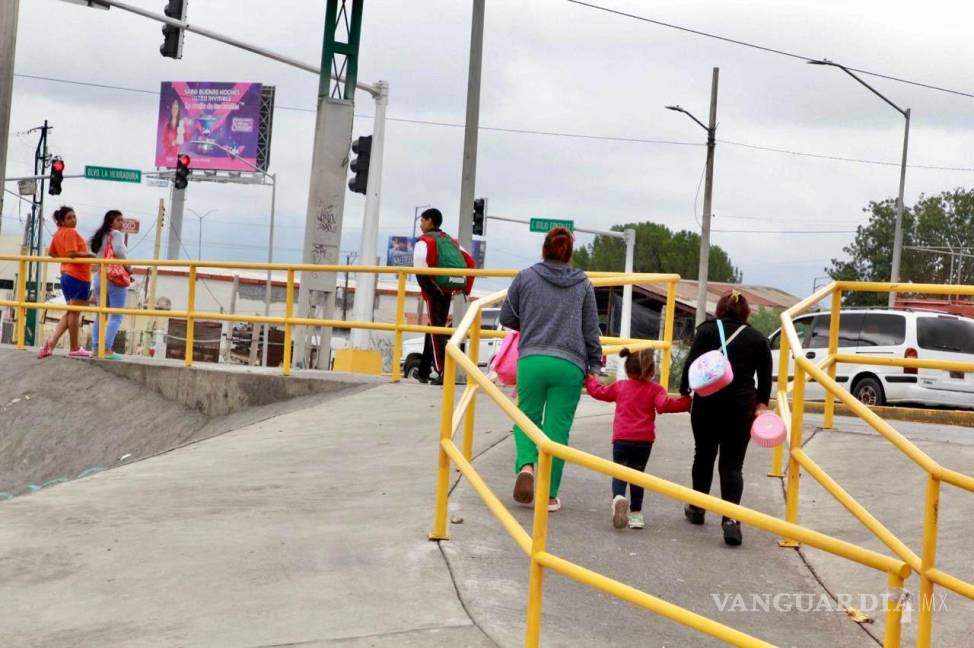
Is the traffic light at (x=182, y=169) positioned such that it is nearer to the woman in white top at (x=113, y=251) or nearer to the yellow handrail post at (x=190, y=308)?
the woman in white top at (x=113, y=251)

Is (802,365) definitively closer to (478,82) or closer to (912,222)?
(478,82)

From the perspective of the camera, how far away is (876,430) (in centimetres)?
682

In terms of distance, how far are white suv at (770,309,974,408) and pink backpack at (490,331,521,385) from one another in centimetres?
1077

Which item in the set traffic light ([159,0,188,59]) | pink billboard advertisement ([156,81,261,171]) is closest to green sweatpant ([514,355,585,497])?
traffic light ([159,0,188,59])

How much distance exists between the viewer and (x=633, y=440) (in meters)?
7.61

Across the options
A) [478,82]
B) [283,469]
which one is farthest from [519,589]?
[478,82]

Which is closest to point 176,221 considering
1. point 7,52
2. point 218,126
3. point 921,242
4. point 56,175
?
point 218,126

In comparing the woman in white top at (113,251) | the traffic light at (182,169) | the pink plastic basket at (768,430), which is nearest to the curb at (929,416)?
the pink plastic basket at (768,430)

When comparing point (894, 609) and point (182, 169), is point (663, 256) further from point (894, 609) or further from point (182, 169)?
point (894, 609)

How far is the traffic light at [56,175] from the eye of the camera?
38031 mm

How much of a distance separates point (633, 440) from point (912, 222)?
78.3m

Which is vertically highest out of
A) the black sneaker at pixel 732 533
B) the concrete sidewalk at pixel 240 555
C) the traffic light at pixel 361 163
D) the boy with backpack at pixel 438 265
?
the traffic light at pixel 361 163

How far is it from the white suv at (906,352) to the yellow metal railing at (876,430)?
7979 millimetres

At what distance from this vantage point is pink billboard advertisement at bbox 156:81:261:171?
272ft
